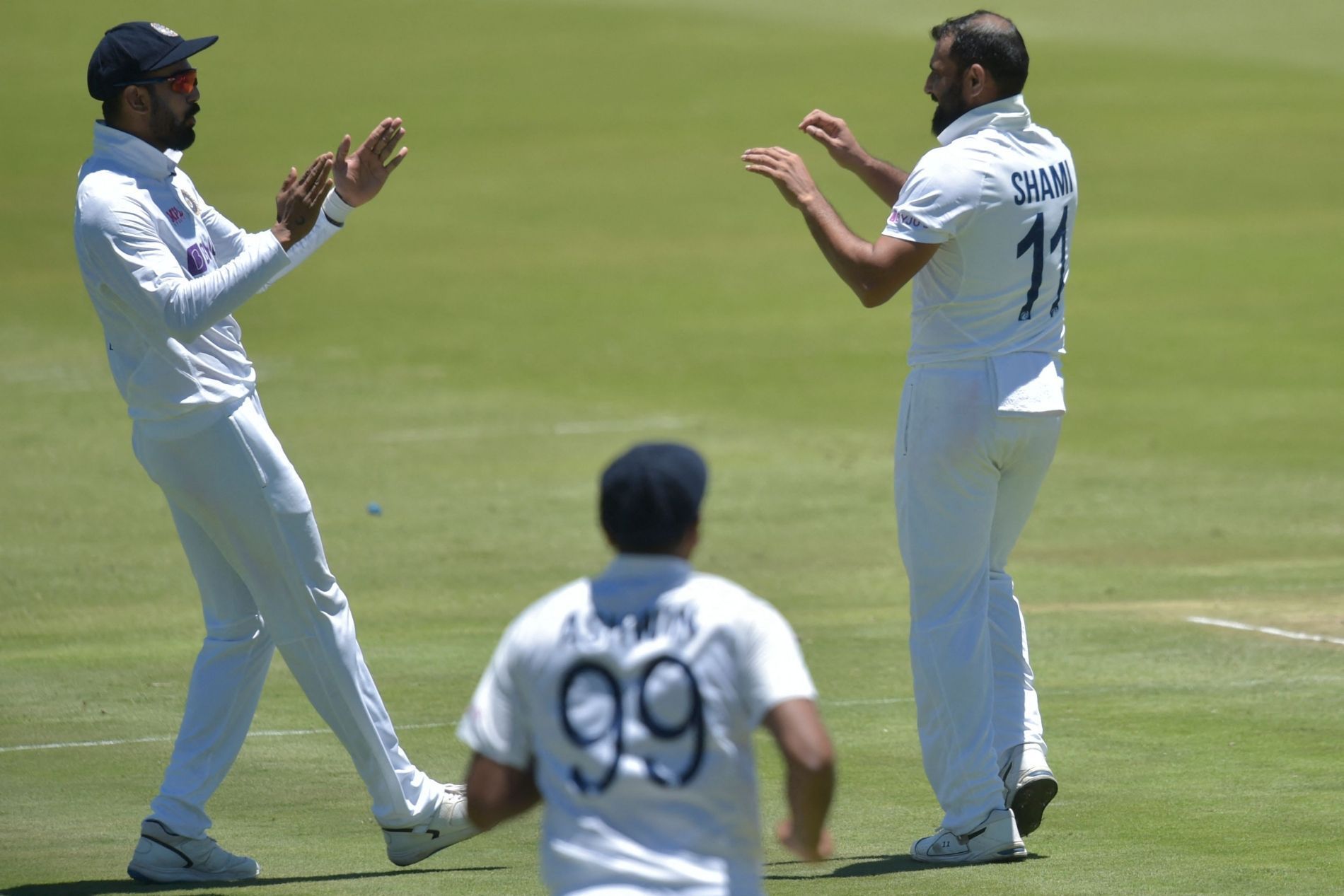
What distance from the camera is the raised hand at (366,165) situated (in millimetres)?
7281

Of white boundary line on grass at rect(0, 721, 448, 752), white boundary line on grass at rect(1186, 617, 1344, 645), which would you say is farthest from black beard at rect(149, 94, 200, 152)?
white boundary line on grass at rect(1186, 617, 1344, 645)

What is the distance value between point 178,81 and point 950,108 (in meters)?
2.56

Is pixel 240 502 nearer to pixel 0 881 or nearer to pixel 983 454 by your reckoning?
pixel 0 881

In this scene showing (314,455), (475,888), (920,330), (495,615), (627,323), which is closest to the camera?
(475,888)

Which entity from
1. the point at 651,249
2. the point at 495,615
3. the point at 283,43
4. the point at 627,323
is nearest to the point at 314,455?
the point at 495,615

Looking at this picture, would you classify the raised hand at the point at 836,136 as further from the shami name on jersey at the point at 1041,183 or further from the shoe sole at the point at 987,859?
the shoe sole at the point at 987,859

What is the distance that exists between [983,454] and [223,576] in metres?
2.56

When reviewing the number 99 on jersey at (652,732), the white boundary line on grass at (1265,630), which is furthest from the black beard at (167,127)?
the white boundary line on grass at (1265,630)

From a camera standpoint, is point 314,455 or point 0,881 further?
point 314,455

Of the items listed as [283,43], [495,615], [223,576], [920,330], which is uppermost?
A: [283,43]

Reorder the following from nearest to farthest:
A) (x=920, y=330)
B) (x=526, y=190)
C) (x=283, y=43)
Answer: (x=920, y=330), (x=526, y=190), (x=283, y=43)

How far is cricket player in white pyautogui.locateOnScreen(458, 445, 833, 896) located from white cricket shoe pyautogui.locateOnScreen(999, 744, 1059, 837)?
3.03 metres

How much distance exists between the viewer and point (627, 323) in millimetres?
26938

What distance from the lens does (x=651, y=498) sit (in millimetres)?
4516
